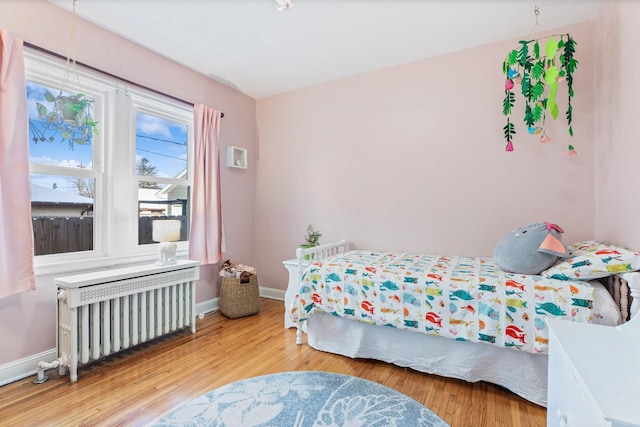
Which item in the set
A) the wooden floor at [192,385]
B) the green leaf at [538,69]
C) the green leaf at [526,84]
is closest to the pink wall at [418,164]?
the green leaf at [526,84]

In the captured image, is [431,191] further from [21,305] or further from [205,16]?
[21,305]

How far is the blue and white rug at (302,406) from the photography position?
151cm

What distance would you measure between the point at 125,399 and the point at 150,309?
714 mm

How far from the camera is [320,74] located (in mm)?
3166

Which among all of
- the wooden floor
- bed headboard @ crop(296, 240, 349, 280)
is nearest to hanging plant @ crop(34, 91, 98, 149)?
the wooden floor

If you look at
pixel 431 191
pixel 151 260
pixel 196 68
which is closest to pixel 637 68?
pixel 431 191

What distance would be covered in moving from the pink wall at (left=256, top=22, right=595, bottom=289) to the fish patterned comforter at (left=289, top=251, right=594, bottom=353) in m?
0.55

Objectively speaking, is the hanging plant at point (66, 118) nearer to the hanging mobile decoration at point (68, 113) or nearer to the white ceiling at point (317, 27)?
the hanging mobile decoration at point (68, 113)

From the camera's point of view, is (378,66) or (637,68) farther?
(378,66)

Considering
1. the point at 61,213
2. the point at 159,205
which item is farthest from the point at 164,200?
the point at 61,213

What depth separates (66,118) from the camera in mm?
2047

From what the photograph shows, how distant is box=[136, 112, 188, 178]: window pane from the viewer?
2.68 metres

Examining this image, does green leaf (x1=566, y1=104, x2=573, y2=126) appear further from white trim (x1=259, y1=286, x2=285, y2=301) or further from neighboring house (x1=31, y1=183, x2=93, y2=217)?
neighboring house (x1=31, y1=183, x2=93, y2=217)

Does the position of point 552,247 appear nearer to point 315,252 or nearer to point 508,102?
point 508,102
